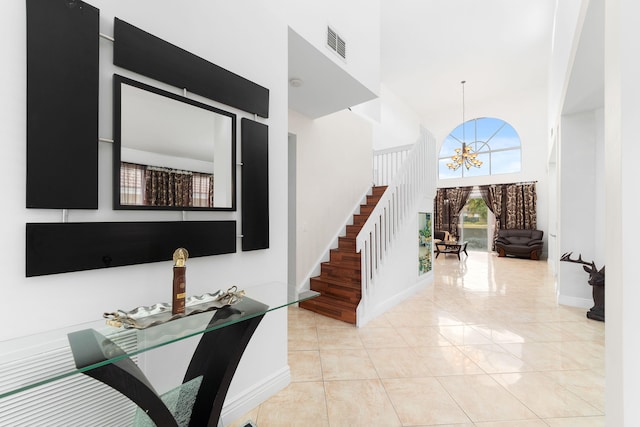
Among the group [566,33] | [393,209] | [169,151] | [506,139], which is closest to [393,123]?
[506,139]

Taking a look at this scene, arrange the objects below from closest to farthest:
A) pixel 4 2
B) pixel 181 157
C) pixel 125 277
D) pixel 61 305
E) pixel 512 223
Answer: pixel 4 2
pixel 61 305
pixel 125 277
pixel 181 157
pixel 512 223

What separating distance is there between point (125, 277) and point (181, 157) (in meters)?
0.66

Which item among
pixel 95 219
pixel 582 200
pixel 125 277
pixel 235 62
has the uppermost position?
pixel 235 62

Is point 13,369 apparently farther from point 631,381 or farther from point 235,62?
point 631,381

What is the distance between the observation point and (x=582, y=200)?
3814 millimetres

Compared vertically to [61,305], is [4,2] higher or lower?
higher

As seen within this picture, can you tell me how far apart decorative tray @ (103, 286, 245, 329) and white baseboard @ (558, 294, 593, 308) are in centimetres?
463

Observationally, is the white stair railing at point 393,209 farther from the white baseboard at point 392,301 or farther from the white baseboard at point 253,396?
the white baseboard at point 253,396

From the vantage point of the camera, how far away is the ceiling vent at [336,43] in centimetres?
263

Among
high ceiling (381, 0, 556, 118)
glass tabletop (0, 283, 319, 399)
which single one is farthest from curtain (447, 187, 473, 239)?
glass tabletop (0, 283, 319, 399)

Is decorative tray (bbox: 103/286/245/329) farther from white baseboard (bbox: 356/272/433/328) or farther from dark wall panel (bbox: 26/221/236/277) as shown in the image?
white baseboard (bbox: 356/272/433/328)

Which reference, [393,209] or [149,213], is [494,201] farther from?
[149,213]

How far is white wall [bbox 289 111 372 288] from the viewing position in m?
4.25

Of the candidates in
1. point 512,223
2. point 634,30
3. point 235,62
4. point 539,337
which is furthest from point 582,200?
point 512,223
